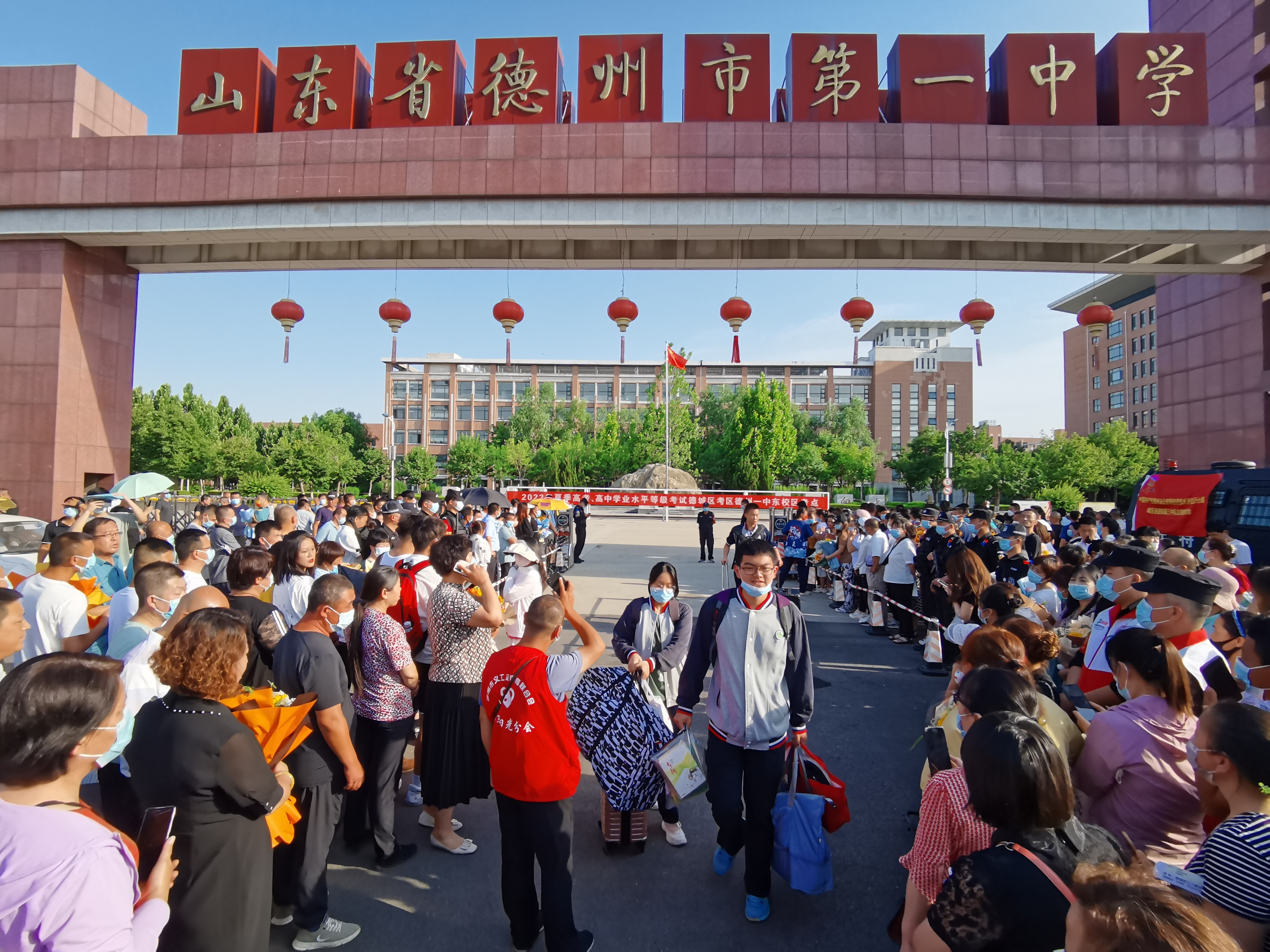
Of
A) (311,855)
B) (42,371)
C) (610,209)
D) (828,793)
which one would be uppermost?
(610,209)

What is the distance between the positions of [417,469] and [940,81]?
56.2 m

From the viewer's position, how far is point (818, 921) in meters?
3.38

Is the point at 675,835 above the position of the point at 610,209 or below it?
below

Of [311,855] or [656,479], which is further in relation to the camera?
[656,479]

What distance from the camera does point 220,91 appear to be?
12.6 meters

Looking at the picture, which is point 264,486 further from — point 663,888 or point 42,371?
point 663,888

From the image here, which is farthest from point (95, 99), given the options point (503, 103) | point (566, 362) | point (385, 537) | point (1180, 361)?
point (566, 362)

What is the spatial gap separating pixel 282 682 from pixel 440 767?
121cm

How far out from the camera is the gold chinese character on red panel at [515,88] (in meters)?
12.0

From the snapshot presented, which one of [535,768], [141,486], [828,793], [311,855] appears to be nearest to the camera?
[535,768]

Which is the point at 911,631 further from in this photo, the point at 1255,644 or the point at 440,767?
the point at 440,767

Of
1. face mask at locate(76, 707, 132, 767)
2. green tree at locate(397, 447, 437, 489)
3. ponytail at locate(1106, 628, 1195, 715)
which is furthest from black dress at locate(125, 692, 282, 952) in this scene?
green tree at locate(397, 447, 437, 489)

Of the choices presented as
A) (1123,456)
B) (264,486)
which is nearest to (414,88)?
(264,486)

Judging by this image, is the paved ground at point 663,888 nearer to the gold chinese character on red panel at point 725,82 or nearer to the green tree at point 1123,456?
the gold chinese character on red panel at point 725,82
